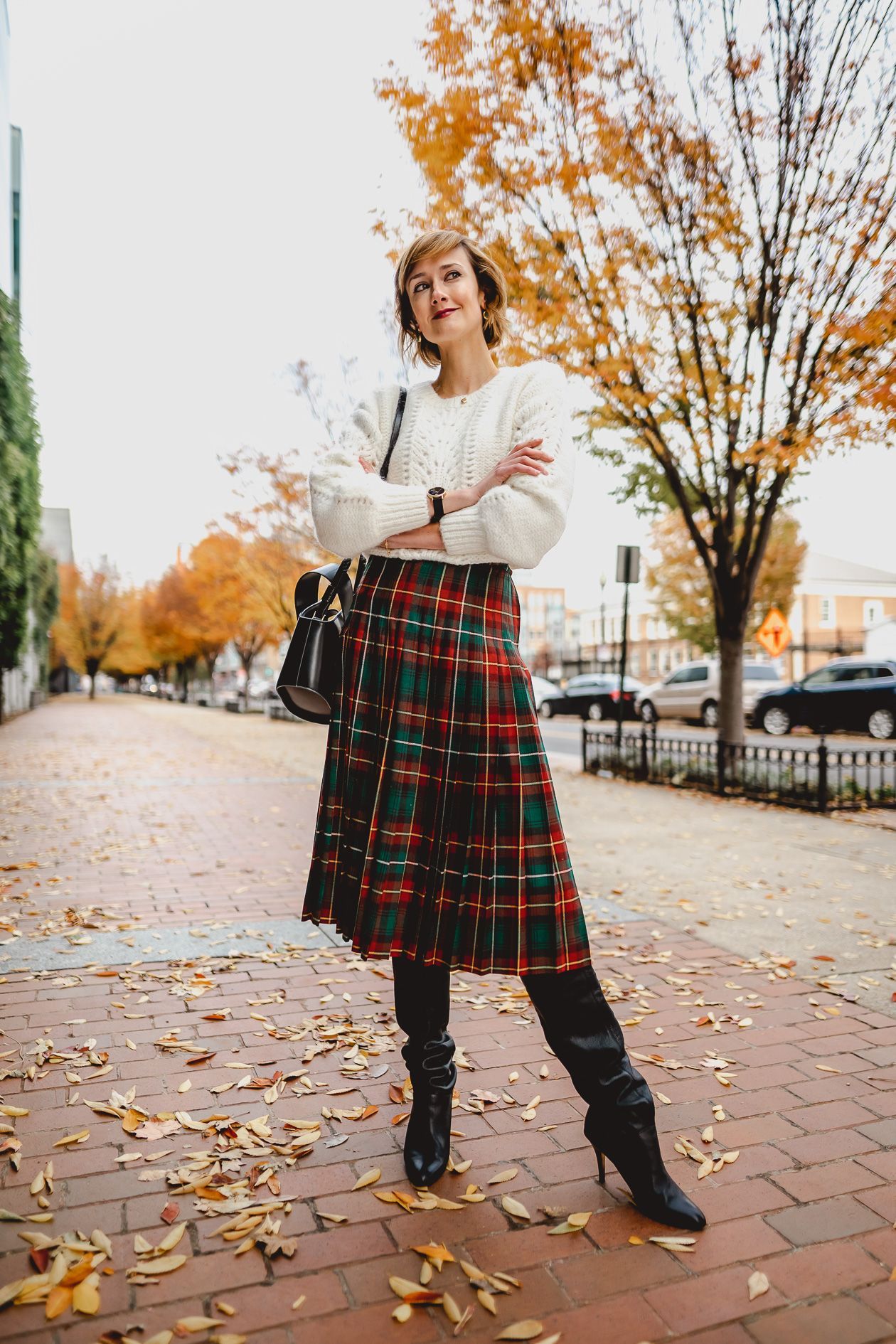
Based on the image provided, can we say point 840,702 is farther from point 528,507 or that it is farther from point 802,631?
point 802,631

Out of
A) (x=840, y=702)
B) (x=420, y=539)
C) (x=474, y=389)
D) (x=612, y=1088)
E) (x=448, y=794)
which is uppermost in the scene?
(x=474, y=389)

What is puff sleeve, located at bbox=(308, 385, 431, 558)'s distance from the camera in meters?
2.11

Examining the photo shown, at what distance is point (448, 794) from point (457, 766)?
6 cm

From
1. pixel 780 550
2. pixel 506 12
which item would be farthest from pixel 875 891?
pixel 780 550

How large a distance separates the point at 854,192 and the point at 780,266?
31.8 inches

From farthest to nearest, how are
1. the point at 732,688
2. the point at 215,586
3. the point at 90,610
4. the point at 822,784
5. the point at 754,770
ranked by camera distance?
1. the point at 90,610
2. the point at 215,586
3. the point at 732,688
4. the point at 754,770
5. the point at 822,784

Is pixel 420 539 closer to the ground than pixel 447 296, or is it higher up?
closer to the ground

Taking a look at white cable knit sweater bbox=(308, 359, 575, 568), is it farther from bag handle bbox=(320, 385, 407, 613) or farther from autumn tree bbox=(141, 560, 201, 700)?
autumn tree bbox=(141, 560, 201, 700)

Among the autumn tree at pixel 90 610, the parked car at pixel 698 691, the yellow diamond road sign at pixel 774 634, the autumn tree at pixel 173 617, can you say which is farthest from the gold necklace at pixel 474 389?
the autumn tree at pixel 90 610

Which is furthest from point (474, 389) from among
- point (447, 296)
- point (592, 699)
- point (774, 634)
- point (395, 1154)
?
point (592, 699)

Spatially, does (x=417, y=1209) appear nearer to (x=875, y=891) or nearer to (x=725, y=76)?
(x=875, y=891)

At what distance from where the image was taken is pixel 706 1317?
5.62 ft

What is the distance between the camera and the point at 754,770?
9609 millimetres

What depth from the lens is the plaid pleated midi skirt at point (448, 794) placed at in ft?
6.61
